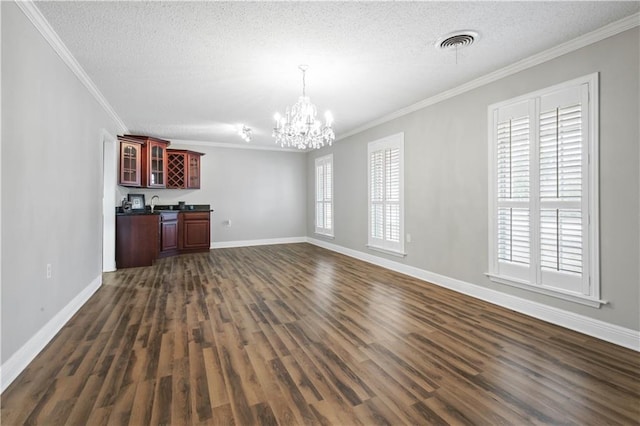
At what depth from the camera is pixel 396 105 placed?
14.9 ft

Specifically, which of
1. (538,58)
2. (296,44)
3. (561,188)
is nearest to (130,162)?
(296,44)

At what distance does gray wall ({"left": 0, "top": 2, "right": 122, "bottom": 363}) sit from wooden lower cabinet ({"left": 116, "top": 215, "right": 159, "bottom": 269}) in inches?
65.4

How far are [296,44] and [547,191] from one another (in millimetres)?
2748

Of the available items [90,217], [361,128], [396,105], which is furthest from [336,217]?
[90,217]

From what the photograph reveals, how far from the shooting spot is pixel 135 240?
517 cm

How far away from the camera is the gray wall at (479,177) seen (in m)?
2.41

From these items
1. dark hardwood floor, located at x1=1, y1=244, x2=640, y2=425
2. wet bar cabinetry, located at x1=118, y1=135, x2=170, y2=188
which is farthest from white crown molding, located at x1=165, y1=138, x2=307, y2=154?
dark hardwood floor, located at x1=1, y1=244, x2=640, y2=425

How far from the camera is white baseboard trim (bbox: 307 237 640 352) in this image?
2418 millimetres

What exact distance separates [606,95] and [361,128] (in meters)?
3.74

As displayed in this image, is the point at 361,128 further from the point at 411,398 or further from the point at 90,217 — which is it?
the point at 411,398

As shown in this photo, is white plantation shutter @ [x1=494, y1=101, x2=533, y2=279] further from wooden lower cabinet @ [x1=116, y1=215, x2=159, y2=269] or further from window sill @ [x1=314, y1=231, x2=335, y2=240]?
wooden lower cabinet @ [x1=116, y1=215, x2=159, y2=269]

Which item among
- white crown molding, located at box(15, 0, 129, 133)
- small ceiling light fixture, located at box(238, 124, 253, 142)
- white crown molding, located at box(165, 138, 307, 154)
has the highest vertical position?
white crown molding, located at box(165, 138, 307, 154)

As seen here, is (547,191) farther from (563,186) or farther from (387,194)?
(387,194)

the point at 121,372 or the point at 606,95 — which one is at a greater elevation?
the point at 606,95
